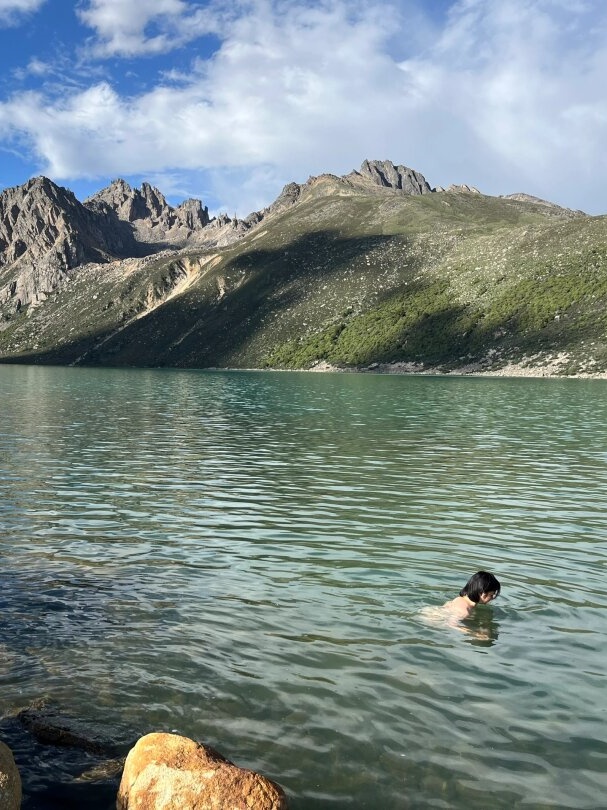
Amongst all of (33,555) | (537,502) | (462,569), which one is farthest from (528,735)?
(537,502)

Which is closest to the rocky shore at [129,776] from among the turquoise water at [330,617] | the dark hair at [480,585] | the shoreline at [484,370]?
the turquoise water at [330,617]

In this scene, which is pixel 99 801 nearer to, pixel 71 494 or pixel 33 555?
pixel 33 555

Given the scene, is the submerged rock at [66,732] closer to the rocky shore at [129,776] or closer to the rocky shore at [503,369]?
the rocky shore at [129,776]

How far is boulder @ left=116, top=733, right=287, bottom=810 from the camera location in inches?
250

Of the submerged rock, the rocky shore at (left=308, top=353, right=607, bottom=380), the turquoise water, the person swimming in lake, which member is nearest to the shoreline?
the rocky shore at (left=308, top=353, right=607, bottom=380)

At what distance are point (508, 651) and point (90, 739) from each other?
6.68m

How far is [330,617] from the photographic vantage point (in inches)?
505

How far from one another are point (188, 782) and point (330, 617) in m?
6.55

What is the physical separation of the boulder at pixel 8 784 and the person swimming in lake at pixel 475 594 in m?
8.18

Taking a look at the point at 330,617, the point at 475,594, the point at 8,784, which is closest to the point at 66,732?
the point at 8,784

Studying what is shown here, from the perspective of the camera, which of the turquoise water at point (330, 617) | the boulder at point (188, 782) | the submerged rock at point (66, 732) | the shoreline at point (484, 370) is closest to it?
the boulder at point (188, 782)

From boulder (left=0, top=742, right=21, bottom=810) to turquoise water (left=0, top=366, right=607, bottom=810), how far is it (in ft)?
7.25

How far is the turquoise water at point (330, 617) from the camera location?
27.3 ft

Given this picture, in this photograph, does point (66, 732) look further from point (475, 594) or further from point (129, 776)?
point (475, 594)
